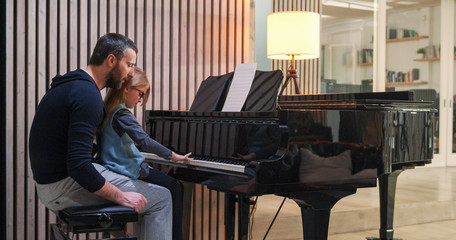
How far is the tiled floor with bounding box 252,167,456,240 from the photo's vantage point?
186 inches

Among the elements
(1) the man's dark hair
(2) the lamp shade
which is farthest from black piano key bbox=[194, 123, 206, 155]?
(2) the lamp shade

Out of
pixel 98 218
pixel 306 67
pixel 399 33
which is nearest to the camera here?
pixel 98 218

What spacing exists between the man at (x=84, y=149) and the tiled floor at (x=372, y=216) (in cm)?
199

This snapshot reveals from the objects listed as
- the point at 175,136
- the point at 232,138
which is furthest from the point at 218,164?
the point at 175,136

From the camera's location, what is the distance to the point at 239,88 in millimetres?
3398

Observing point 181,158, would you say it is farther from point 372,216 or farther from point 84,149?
point 372,216

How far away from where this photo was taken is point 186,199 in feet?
12.8

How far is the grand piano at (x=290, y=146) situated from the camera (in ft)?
9.32

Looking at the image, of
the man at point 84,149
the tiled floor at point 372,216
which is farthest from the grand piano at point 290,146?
the tiled floor at point 372,216

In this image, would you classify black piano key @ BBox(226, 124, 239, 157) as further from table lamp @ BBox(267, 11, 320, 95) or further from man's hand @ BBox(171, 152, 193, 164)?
table lamp @ BBox(267, 11, 320, 95)

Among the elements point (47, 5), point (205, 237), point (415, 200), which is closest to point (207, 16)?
point (47, 5)

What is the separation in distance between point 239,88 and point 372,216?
2.34 meters

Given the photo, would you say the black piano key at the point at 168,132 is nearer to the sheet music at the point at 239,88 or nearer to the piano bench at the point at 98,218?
the sheet music at the point at 239,88

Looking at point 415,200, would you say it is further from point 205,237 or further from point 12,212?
point 12,212
